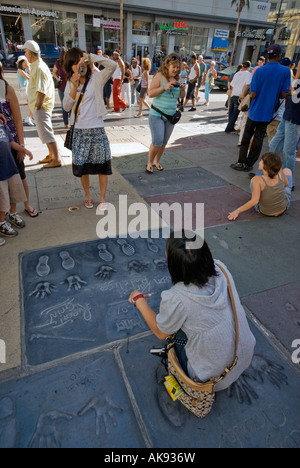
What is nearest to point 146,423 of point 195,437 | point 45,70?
point 195,437

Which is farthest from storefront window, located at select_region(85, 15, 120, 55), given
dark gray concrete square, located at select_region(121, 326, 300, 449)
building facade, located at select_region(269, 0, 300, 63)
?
dark gray concrete square, located at select_region(121, 326, 300, 449)

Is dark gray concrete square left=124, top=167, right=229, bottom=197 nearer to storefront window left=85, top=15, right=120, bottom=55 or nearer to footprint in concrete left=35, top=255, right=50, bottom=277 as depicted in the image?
footprint in concrete left=35, top=255, right=50, bottom=277

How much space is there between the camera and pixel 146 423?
65.3 inches

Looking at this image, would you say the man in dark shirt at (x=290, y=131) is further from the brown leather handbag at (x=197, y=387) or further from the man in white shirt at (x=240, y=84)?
the brown leather handbag at (x=197, y=387)

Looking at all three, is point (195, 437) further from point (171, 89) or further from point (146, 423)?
point (171, 89)

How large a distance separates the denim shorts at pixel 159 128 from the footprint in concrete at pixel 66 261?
2.72 m

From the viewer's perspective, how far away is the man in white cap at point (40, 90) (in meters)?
4.14

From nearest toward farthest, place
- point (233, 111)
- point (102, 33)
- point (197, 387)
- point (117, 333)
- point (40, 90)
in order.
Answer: point (197, 387)
point (117, 333)
point (40, 90)
point (233, 111)
point (102, 33)

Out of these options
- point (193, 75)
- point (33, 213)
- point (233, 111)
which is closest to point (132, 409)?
point (33, 213)

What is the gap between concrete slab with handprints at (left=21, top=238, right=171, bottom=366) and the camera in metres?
2.12

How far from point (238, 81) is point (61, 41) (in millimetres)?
25436

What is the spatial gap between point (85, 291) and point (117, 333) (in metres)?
0.54

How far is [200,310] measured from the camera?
4.55ft

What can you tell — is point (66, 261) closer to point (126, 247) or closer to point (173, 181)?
point (126, 247)
